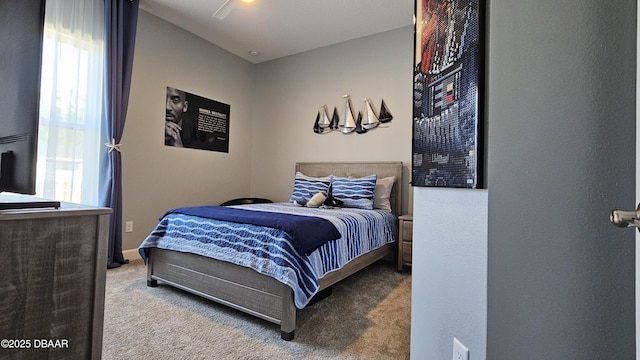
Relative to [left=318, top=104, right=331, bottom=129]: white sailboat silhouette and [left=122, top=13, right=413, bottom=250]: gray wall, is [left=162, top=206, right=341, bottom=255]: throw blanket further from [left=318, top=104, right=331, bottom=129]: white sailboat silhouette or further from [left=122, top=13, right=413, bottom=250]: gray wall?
[left=318, top=104, right=331, bottom=129]: white sailboat silhouette

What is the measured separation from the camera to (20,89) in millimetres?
944

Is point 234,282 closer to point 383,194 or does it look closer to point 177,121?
point 383,194

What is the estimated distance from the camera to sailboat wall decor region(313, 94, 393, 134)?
11.9ft

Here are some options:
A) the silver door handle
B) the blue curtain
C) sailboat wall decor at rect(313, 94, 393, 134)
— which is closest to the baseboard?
the blue curtain

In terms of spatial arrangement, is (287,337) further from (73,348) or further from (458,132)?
(458,132)

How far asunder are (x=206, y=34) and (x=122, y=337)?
3421 millimetres

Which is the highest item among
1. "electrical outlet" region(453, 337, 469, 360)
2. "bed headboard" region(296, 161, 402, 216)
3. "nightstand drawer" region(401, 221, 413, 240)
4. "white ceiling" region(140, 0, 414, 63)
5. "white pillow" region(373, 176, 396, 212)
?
"white ceiling" region(140, 0, 414, 63)

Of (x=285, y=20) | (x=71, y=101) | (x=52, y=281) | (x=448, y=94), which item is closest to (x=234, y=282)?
(x=52, y=281)

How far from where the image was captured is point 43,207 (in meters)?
0.98

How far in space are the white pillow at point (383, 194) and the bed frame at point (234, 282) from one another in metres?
0.59

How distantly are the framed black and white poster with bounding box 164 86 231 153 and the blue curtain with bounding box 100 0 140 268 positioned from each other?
0.55 metres

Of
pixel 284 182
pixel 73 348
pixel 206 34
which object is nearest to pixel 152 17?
pixel 206 34

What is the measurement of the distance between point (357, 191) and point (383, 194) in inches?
12.0

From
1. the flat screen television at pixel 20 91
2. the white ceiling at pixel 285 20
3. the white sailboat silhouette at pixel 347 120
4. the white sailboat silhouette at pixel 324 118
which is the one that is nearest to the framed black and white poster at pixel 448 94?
the flat screen television at pixel 20 91
